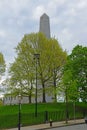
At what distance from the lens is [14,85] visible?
60094mm

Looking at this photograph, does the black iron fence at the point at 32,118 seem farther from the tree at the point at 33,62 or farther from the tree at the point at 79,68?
the tree at the point at 33,62

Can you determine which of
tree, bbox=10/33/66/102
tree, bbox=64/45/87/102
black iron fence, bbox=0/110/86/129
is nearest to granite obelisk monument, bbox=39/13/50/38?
tree, bbox=10/33/66/102

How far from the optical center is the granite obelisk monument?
6506cm

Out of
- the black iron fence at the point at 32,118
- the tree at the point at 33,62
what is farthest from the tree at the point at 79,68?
the black iron fence at the point at 32,118

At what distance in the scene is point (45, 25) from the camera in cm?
6569

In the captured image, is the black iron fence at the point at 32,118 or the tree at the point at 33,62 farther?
the tree at the point at 33,62

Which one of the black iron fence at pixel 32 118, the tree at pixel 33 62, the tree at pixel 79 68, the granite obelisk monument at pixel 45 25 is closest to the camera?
the black iron fence at pixel 32 118

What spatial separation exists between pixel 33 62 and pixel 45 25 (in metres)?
9.55

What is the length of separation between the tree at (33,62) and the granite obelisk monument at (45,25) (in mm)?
4148

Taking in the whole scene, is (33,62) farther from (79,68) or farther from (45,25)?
(45,25)

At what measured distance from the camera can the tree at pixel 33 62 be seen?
59.3 m

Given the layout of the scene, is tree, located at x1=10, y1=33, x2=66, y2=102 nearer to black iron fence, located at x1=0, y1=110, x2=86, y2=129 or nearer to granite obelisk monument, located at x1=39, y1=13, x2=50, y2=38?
granite obelisk monument, located at x1=39, y1=13, x2=50, y2=38

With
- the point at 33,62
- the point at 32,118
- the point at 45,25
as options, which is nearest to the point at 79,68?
the point at 33,62

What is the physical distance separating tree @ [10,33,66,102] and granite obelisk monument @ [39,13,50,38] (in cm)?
415
